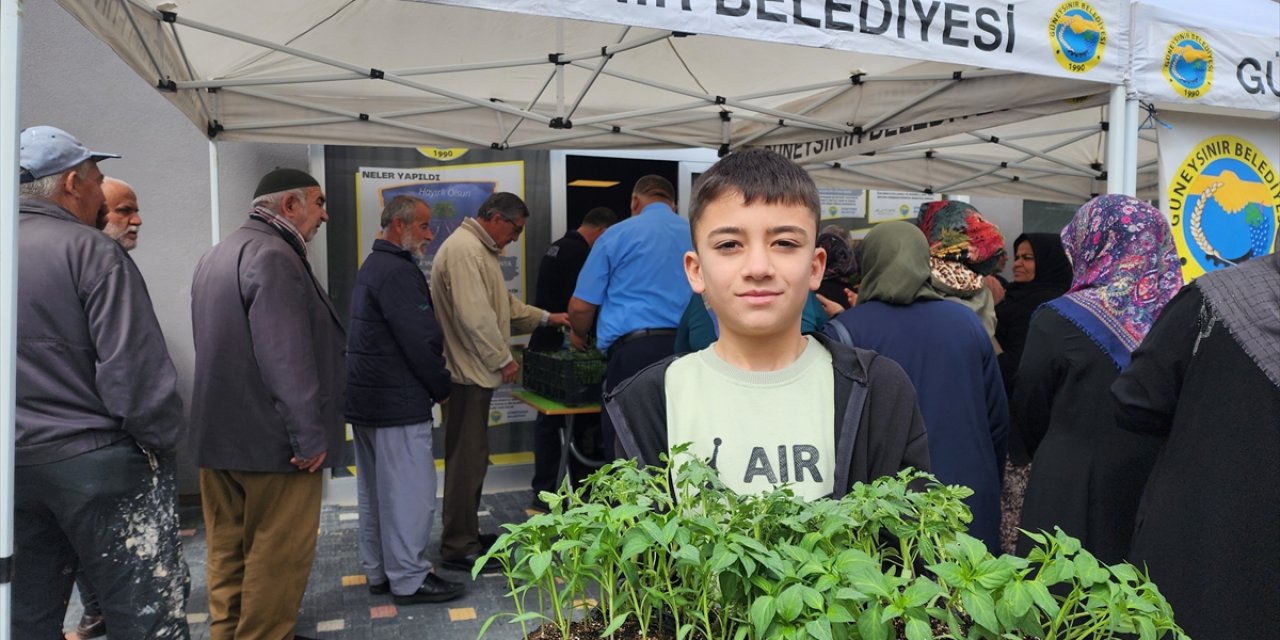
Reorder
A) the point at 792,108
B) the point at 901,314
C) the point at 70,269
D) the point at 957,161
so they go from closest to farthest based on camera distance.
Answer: the point at 70,269 → the point at 901,314 → the point at 792,108 → the point at 957,161

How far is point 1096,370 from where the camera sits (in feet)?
9.39

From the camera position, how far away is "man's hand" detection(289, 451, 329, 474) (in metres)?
3.66

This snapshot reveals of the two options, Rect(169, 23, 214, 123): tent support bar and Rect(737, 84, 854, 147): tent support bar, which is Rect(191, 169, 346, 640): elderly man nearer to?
Rect(169, 23, 214, 123): tent support bar

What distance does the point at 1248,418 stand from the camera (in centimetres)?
218

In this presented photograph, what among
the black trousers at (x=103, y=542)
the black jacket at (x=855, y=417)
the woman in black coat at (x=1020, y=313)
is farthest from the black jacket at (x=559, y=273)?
the black jacket at (x=855, y=417)

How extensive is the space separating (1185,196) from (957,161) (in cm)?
335

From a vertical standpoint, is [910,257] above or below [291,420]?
above

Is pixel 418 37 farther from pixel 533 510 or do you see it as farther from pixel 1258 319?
pixel 1258 319

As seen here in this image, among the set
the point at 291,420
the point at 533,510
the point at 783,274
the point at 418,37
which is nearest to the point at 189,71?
the point at 418,37

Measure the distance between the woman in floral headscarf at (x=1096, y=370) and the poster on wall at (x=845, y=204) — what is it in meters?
5.08

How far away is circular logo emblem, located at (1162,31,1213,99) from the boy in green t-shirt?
111 inches

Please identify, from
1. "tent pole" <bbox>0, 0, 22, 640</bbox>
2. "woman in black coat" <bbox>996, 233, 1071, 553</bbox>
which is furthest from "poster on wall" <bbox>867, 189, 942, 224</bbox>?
"tent pole" <bbox>0, 0, 22, 640</bbox>

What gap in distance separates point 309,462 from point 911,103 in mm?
3520

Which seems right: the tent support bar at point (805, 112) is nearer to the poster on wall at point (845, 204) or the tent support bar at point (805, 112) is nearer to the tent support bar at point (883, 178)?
the tent support bar at point (883, 178)
